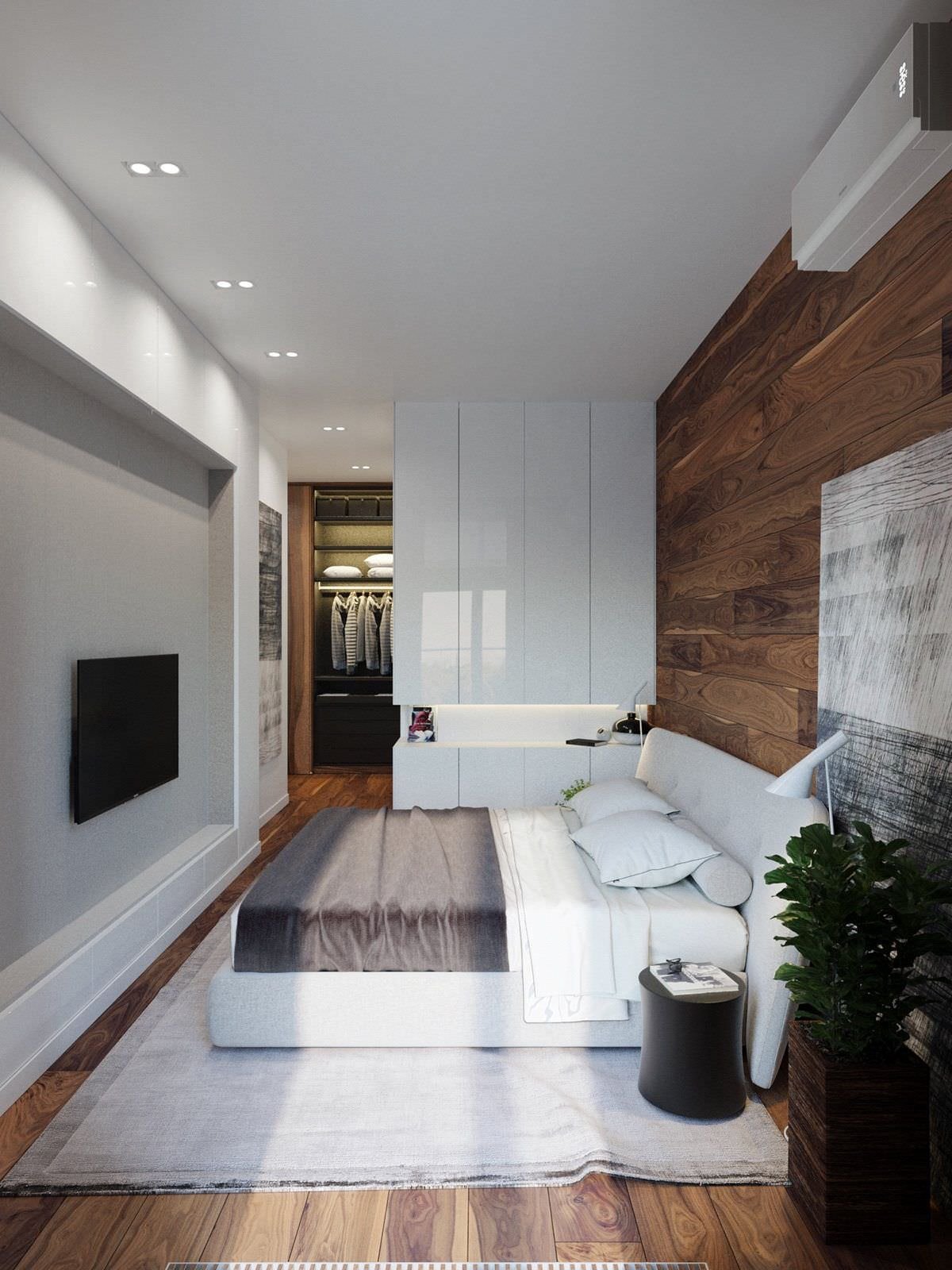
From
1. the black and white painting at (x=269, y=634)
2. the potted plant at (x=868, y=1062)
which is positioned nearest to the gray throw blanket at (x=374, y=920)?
the potted plant at (x=868, y=1062)

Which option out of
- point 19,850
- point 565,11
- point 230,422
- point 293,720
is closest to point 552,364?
point 230,422

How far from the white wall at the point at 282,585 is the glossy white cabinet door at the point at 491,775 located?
1467 mm

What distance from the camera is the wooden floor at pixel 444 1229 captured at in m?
1.89

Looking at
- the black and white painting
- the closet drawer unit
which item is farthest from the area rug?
the closet drawer unit

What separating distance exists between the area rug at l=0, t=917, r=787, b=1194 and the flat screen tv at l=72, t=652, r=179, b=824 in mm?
959

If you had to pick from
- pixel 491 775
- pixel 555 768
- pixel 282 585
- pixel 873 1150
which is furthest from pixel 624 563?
pixel 873 1150

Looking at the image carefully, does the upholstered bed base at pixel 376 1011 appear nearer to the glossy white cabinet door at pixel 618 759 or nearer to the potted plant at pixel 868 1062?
the potted plant at pixel 868 1062

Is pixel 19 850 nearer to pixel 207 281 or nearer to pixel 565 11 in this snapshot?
pixel 207 281

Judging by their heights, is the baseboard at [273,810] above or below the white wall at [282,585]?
below

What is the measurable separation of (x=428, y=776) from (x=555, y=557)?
1526 millimetres

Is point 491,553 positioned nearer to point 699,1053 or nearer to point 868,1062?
point 699,1053

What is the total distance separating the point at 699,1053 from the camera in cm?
239

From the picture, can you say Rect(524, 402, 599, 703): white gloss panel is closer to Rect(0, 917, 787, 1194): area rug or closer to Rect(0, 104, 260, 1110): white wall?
Rect(0, 104, 260, 1110): white wall

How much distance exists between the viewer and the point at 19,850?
9.39 ft
